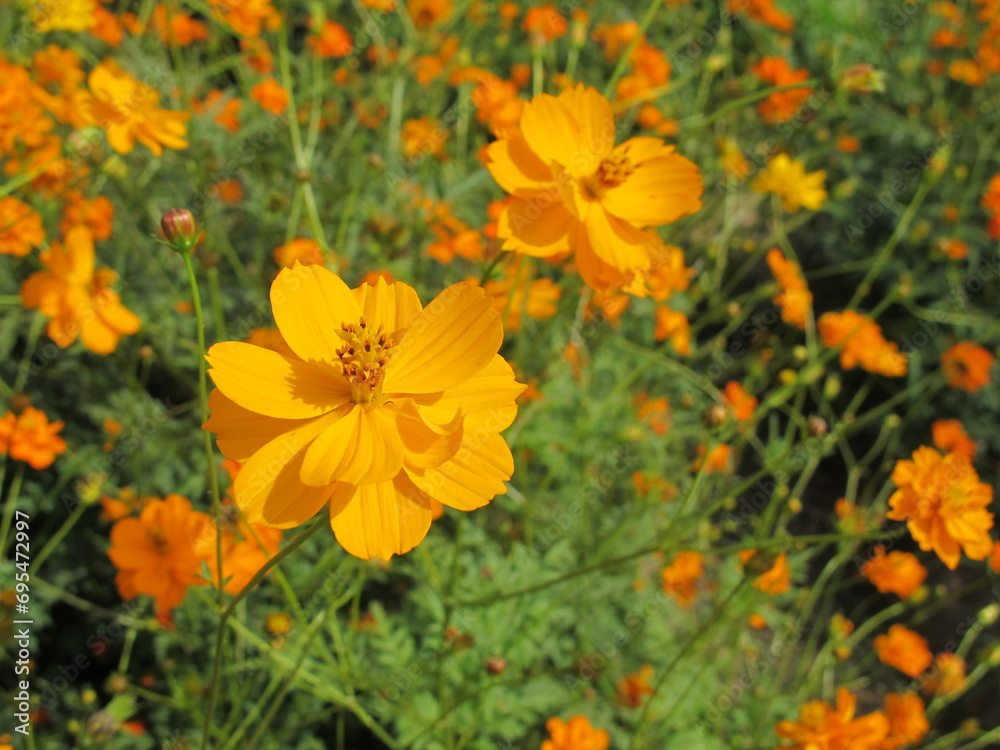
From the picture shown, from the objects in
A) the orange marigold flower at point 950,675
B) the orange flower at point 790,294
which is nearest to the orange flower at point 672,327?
the orange flower at point 790,294

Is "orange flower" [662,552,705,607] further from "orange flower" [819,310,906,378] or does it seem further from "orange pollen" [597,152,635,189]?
"orange pollen" [597,152,635,189]

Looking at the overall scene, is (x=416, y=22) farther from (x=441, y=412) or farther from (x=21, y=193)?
(x=441, y=412)

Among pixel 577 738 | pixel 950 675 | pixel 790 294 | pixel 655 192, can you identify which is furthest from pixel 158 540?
pixel 950 675

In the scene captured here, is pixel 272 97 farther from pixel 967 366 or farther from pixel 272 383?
pixel 967 366

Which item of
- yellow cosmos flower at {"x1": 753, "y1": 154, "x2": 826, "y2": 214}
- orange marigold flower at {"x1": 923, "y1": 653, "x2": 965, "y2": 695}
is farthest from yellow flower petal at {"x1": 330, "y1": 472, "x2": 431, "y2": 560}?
yellow cosmos flower at {"x1": 753, "y1": 154, "x2": 826, "y2": 214}

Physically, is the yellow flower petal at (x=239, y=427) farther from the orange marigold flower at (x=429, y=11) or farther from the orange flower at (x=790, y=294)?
the orange marigold flower at (x=429, y=11)

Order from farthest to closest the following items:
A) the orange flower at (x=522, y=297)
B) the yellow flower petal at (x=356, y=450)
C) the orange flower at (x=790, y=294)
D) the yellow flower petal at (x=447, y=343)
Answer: the orange flower at (x=790, y=294) → the orange flower at (x=522, y=297) → the yellow flower petal at (x=447, y=343) → the yellow flower petal at (x=356, y=450)

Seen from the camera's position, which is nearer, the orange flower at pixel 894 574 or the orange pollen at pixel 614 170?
the orange pollen at pixel 614 170

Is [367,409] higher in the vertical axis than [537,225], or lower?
lower
